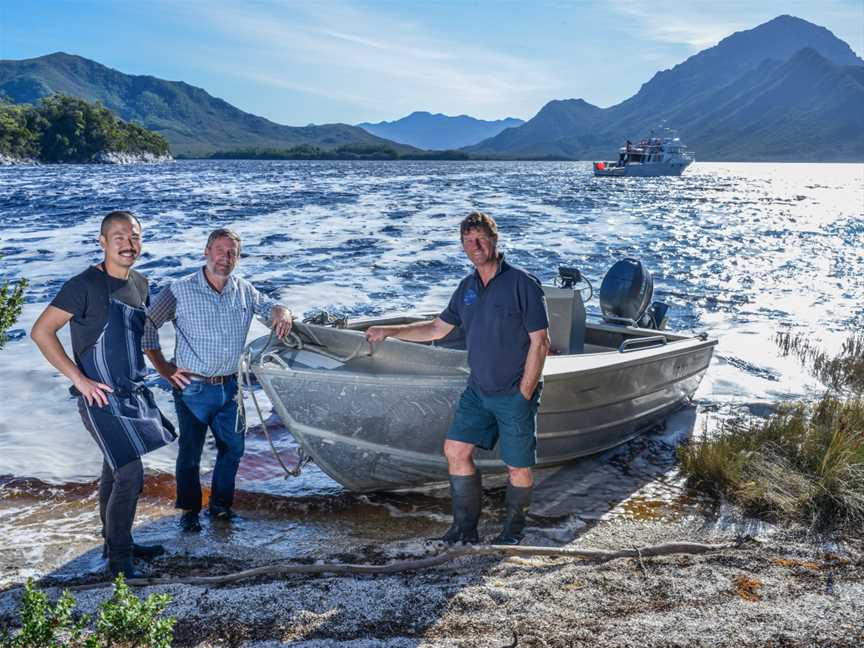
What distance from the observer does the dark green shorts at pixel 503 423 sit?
454 cm

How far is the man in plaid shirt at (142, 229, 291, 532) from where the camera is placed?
468 cm

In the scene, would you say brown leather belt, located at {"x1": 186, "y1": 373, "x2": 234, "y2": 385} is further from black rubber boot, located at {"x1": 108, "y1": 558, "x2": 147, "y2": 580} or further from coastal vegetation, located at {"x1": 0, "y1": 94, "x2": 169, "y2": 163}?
coastal vegetation, located at {"x1": 0, "y1": 94, "x2": 169, "y2": 163}

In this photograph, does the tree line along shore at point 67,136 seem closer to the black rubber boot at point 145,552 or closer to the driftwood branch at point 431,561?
the black rubber boot at point 145,552

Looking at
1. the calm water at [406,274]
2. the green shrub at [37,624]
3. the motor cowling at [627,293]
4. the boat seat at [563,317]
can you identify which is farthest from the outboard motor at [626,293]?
the green shrub at [37,624]

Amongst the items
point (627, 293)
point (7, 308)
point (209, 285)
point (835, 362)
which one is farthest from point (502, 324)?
point (835, 362)

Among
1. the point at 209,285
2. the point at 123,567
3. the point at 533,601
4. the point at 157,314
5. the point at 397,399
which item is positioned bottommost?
the point at 123,567

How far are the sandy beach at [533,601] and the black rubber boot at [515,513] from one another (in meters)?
0.46

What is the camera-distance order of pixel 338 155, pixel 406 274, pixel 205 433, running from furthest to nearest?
1. pixel 338 155
2. pixel 406 274
3. pixel 205 433

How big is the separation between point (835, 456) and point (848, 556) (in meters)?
1.46

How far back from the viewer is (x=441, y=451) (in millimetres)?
5797

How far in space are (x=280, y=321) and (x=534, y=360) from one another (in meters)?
1.93

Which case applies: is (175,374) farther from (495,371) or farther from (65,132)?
(65,132)

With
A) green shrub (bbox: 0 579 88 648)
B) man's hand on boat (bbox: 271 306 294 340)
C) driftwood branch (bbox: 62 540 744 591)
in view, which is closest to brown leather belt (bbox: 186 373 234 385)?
man's hand on boat (bbox: 271 306 294 340)

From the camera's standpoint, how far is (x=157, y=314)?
15.2 ft
